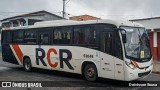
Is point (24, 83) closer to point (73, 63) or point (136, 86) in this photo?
point (73, 63)

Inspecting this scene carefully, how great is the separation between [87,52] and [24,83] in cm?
324

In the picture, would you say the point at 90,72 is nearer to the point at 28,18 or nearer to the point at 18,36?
the point at 18,36

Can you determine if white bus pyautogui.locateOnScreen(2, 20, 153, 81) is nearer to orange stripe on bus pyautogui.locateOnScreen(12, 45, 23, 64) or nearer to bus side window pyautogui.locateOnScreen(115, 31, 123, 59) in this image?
bus side window pyautogui.locateOnScreen(115, 31, 123, 59)

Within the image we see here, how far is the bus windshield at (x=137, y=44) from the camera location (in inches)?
443

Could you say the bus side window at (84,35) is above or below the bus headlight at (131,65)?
above

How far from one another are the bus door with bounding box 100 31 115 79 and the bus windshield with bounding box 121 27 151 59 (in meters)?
0.72

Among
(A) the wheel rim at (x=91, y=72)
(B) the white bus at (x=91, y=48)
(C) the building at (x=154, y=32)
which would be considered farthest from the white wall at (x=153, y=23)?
(A) the wheel rim at (x=91, y=72)

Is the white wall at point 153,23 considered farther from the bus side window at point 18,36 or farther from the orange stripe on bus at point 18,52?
the orange stripe on bus at point 18,52

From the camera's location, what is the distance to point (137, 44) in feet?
38.1

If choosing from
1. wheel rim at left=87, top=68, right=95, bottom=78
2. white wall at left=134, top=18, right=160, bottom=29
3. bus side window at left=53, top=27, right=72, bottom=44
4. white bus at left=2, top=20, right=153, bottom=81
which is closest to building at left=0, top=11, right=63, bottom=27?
white wall at left=134, top=18, right=160, bottom=29

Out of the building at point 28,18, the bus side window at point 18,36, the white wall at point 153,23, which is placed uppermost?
the building at point 28,18

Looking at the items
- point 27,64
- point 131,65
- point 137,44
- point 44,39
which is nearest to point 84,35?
point 137,44

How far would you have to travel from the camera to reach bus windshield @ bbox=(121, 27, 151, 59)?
11.3 m

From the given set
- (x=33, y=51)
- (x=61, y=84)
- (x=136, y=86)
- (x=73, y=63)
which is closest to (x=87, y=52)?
(x=73, y=63)
